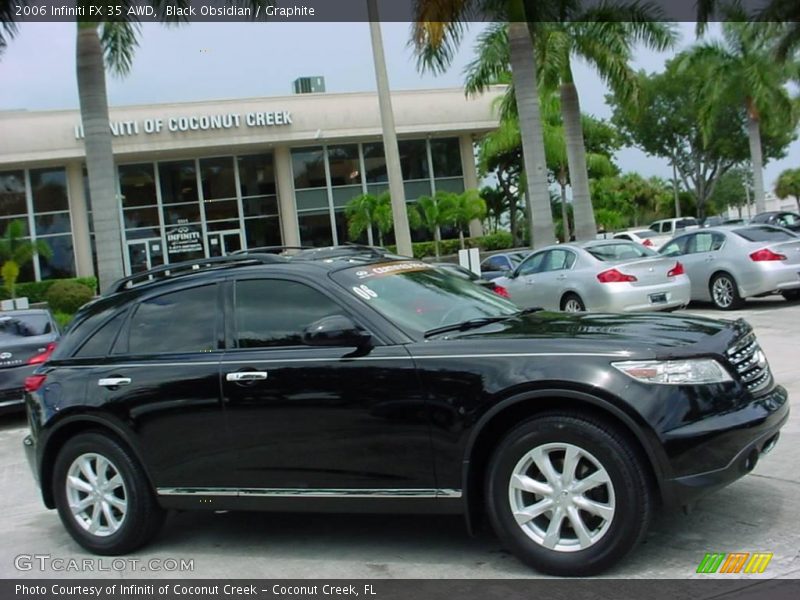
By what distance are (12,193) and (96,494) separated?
31.9 metres

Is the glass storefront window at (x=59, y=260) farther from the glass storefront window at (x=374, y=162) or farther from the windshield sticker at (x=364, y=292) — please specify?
the windshield sticker at (x=364, y=292)

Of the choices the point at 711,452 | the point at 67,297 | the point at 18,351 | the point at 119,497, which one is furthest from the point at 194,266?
the point at 67,297

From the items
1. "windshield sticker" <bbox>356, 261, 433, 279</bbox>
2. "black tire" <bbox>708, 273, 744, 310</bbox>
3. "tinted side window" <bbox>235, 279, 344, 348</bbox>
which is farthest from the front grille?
"black tire" <bbox>708, 273, 744, 310</bbox>

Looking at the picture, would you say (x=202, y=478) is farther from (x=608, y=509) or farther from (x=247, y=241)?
(x=247, y=241)

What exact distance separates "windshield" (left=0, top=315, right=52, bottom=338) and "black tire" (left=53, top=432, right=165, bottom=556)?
6.68 metres

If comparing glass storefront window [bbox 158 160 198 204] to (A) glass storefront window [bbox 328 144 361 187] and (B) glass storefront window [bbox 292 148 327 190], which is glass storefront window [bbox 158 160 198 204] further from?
(A) glass storefront window [bbox 328 144 361 187]

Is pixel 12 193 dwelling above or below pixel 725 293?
above

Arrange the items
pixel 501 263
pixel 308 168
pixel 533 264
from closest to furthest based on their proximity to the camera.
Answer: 1. pixel 533 264
2. pixel 501 263
3. pixel 308 168

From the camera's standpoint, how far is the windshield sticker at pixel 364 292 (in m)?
4.97

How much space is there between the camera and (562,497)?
426cm

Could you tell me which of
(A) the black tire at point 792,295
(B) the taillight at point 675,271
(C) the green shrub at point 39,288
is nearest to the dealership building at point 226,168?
(C) the green shrub at point 39,288

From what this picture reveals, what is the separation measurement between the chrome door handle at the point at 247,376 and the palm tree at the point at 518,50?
46.1ft

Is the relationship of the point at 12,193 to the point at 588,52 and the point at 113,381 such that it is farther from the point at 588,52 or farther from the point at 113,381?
the point at 113,381
